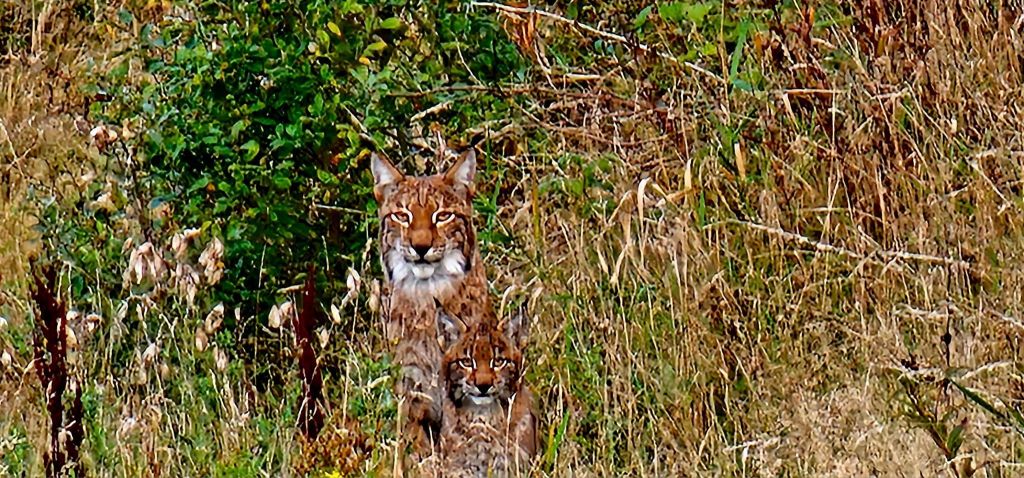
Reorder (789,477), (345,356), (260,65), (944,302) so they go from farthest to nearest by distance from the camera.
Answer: (260,65) → (345,356) → (944,302) → (789,477)

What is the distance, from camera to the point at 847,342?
5277 millimetres

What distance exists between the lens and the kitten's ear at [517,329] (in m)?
5.39

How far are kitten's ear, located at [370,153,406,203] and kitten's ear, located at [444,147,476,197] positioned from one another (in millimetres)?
156

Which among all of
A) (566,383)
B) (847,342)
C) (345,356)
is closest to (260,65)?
(345,356)

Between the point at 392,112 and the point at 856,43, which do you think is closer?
the point at 856,43

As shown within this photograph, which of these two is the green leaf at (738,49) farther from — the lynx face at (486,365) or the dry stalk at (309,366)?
the dry stalk at (309,366)

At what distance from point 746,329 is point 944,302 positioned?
0.65 meters

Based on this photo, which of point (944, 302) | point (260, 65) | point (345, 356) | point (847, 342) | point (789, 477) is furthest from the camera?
point (260, 65)

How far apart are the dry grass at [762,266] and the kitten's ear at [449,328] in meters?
0.25

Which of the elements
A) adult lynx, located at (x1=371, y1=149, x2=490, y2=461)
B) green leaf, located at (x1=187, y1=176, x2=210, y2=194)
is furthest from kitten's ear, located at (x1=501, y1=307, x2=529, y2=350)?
green leaf, located at (x1=187, y1=176, x2=210, y2=194)

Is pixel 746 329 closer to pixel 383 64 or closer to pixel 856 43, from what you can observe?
pixel 856 43

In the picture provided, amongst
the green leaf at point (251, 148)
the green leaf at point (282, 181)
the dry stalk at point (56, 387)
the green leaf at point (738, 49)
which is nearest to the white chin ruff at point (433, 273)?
the green leaf at point (282, 181)

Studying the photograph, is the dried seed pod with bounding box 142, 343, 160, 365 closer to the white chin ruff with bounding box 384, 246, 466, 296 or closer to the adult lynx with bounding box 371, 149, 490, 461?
the adult lynx with bounding box 371, 149, 490, 461

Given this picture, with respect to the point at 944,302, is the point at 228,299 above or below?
below
